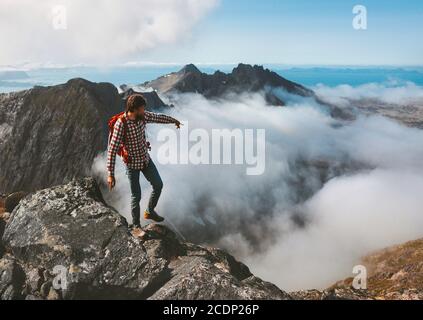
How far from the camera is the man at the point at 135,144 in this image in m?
15.8

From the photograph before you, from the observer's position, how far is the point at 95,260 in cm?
1554

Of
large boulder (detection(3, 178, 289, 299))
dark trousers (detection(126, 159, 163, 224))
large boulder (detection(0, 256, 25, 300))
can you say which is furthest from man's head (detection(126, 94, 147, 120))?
large boulder (detection(0, 256, 25, 300))

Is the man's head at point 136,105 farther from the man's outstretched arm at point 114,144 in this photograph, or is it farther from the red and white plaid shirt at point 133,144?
the man's outstretched arm at point 114,144

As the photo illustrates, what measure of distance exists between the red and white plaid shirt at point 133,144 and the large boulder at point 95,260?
2.73 metres

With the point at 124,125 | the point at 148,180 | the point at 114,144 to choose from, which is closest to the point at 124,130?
the point at 124,125

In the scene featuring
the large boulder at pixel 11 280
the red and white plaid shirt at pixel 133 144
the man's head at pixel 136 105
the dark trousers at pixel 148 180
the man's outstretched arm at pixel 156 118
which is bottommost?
the large boulder at pixel 11 280

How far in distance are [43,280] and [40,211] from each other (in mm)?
3308

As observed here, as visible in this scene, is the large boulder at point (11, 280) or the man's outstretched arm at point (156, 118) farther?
the man's outstretched arm at point (156, 118)

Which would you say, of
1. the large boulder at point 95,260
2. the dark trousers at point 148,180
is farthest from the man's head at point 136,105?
the large boulder at point 95,260

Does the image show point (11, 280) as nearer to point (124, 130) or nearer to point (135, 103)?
point (124, 130)

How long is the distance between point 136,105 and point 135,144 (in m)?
1.70
